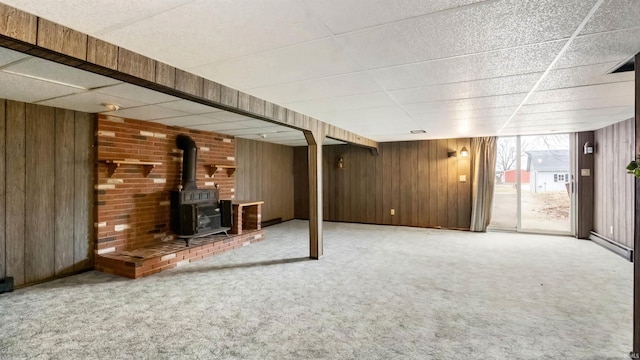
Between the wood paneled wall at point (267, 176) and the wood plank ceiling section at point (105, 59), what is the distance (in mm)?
3666

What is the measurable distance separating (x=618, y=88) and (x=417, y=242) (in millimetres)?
3583

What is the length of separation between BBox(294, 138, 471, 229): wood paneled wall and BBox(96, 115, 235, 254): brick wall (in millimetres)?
3940

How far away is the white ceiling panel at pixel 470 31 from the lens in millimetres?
1530

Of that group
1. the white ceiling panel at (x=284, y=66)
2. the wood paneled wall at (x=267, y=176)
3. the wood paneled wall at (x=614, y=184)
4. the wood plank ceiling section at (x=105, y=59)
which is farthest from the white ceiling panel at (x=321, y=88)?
the wood paneled wall at (x=614, y=184)

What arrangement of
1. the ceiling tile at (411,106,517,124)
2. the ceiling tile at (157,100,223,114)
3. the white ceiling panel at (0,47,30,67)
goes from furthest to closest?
the ceiling tile at (411,106,517,124) < the ceiling tile at (157,100,223,114) < the white ceiling panel at (0,47,30,67)

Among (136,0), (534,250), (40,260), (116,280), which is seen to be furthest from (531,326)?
(40,260)

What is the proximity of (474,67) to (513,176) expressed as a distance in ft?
17.4

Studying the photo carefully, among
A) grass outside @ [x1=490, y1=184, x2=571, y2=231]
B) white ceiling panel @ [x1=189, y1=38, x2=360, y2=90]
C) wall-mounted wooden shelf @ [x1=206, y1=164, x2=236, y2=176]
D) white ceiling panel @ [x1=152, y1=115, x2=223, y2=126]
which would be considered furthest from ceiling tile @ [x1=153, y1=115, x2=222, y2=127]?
grass outside @ [x1=490, y1=184, x2=571, y2=231]

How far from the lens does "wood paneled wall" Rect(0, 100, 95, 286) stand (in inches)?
130

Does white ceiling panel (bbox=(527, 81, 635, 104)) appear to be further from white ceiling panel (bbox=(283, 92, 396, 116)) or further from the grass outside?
the grass outside

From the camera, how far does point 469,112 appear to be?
13.3 ft

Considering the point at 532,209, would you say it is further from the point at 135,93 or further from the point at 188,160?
the point at 135,93

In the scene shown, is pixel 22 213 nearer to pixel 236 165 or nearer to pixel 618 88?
pixel 236 165

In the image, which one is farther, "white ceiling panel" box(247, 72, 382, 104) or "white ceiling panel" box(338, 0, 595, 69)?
"white ceiling panel" box(247, 72, 382, 104)
